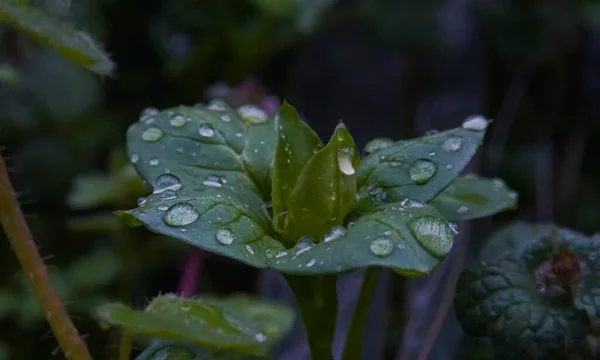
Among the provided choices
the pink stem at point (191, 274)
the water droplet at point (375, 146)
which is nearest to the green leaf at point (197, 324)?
the water droplet at point (375, 146)

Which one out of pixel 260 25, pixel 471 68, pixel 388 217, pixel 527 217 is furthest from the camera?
pixel 471 68

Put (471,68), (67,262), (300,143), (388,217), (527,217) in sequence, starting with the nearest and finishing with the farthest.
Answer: (388,217) → (300,143) → (67,262) → (527,217) → (471,68)

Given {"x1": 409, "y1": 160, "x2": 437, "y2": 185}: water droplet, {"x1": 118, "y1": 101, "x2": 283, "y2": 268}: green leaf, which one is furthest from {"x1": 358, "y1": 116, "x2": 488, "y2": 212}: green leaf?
{"x1": 118, "y1": 101, "x2": 283, "y2": 268}: green leaf

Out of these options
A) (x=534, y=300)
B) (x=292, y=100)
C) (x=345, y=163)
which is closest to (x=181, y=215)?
(x=345, y=163)

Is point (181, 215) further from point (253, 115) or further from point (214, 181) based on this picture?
point (253, 115)

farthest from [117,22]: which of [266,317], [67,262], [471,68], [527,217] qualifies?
[266,317]

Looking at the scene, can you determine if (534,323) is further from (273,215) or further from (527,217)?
(527,217)

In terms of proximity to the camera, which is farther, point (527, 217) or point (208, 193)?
point (527, 217)
